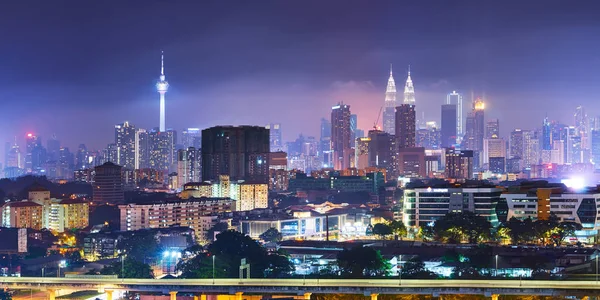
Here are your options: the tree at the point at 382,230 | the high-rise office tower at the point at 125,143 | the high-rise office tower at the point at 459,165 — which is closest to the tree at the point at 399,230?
the tree at the point at 382,230

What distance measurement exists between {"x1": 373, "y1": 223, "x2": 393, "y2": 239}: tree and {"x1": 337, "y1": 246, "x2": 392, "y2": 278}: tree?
12.5 m

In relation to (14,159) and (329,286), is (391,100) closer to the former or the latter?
(14,159)

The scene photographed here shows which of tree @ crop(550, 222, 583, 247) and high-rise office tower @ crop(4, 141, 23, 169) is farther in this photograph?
high-rise office tower @ crop(4, 141, 23, 169)

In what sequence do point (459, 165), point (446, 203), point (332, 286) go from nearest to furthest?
point (332, 286)
point (446, 203)
point (459, 165)

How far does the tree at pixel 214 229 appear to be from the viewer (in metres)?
59.3

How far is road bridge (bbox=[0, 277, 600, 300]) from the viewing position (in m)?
27.3

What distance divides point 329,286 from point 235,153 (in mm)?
65839

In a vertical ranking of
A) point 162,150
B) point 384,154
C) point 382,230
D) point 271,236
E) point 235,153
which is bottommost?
point 271,236

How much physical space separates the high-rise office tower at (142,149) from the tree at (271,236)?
68.8 meters

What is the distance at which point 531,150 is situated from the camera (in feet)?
471

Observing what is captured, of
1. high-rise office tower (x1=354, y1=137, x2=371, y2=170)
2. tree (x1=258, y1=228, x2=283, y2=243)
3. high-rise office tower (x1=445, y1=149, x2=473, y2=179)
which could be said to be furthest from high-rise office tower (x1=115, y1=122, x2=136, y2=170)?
tree (x1=258, y1=228, x2=283, y2=243)

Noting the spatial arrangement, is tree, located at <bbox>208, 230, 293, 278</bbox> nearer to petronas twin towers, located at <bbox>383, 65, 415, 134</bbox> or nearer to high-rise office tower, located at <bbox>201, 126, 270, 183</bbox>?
high-rise office tower, located at <bbox>201, 126, 270, 183</bbox>

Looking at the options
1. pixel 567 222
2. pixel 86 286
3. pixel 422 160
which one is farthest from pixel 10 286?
pixel 422 160

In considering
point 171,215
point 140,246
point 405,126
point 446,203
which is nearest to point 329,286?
point 140,246
